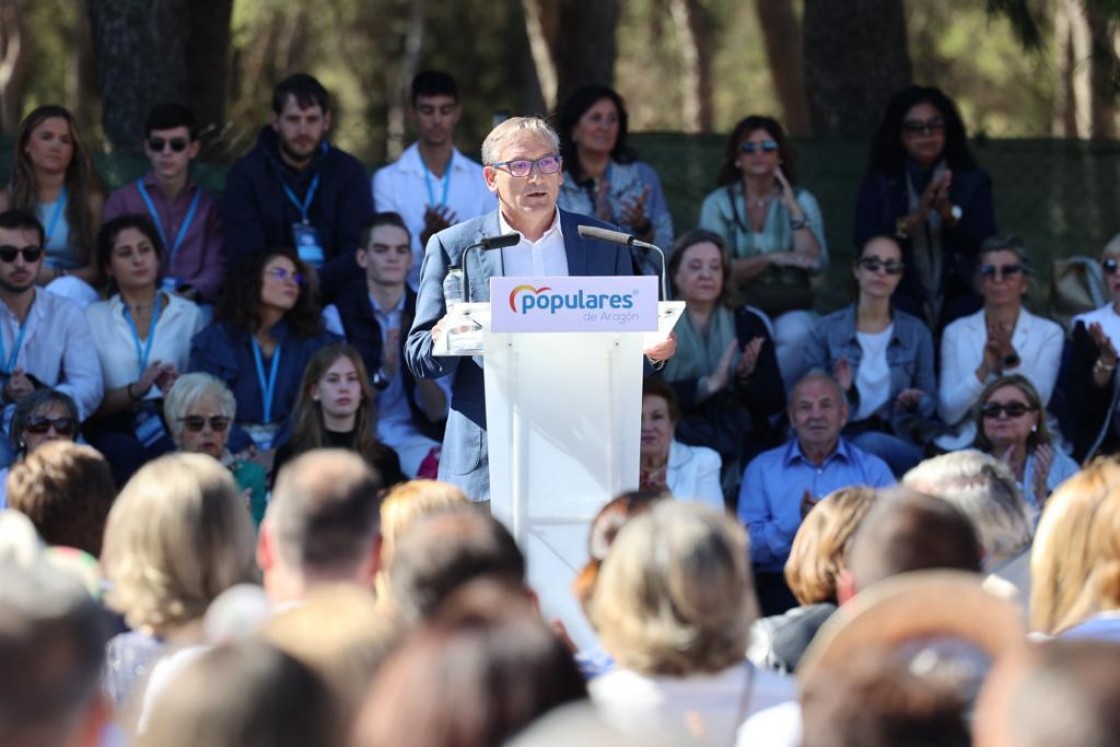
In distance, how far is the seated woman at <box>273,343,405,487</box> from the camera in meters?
7.49

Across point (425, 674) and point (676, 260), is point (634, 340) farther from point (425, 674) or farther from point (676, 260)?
point (676, 260)

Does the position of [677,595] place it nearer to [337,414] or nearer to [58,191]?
[337,414]

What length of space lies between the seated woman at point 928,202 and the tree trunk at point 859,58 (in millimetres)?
1910

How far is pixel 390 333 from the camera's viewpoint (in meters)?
8.18

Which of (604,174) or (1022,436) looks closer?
(1022,436)

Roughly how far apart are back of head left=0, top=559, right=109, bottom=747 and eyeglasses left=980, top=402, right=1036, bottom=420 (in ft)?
18.5

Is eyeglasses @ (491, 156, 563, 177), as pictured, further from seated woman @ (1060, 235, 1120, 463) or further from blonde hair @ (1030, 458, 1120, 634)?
seated woman @ (1060, 235, 1120, 463)

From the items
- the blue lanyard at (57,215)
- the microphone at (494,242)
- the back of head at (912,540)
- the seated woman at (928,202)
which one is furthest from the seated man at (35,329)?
the back of head at (912,540)

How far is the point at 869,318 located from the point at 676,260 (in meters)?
0.94

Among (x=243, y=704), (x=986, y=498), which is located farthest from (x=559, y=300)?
(x=243, y=704)

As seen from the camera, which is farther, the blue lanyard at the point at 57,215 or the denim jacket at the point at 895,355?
the blue lanyard at the point at 57,215

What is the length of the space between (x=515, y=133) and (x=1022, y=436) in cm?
332

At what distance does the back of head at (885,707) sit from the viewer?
7.31 ft

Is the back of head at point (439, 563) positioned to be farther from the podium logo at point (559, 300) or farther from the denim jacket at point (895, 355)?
the denim jacket at point (895, 355)
